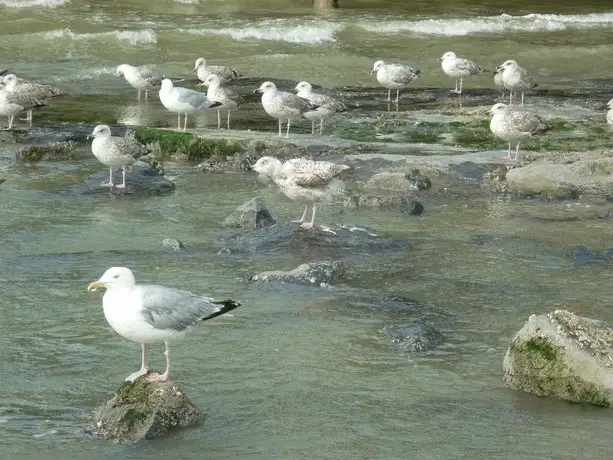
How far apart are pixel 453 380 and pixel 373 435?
3.69ft

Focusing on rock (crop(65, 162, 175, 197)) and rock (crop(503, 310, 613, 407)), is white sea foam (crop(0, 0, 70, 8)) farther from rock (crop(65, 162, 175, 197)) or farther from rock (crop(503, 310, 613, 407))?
rock (crop(503, 310, 613, 407))

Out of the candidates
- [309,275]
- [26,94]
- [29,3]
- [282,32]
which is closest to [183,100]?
[26,94]

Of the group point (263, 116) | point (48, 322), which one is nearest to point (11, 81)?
point (263, 116)

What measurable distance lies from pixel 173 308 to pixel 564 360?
8.15 ft

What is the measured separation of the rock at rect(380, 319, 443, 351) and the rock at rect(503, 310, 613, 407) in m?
0.90

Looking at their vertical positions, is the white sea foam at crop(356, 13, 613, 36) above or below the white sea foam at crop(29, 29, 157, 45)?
above

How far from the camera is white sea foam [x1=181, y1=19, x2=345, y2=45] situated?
2941 cm

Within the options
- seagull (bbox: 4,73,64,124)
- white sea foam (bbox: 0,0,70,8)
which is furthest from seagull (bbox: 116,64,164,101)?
white sea foam (bbox: 0,0,70,8)

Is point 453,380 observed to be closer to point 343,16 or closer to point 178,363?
point 178,363

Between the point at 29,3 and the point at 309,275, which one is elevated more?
the point at 29,3

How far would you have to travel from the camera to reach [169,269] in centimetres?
1084

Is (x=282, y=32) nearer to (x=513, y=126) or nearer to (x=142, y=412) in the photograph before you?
(x=513, y=126)

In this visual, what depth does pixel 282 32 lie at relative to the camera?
1176 inches

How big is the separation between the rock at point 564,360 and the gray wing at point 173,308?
1997mm
